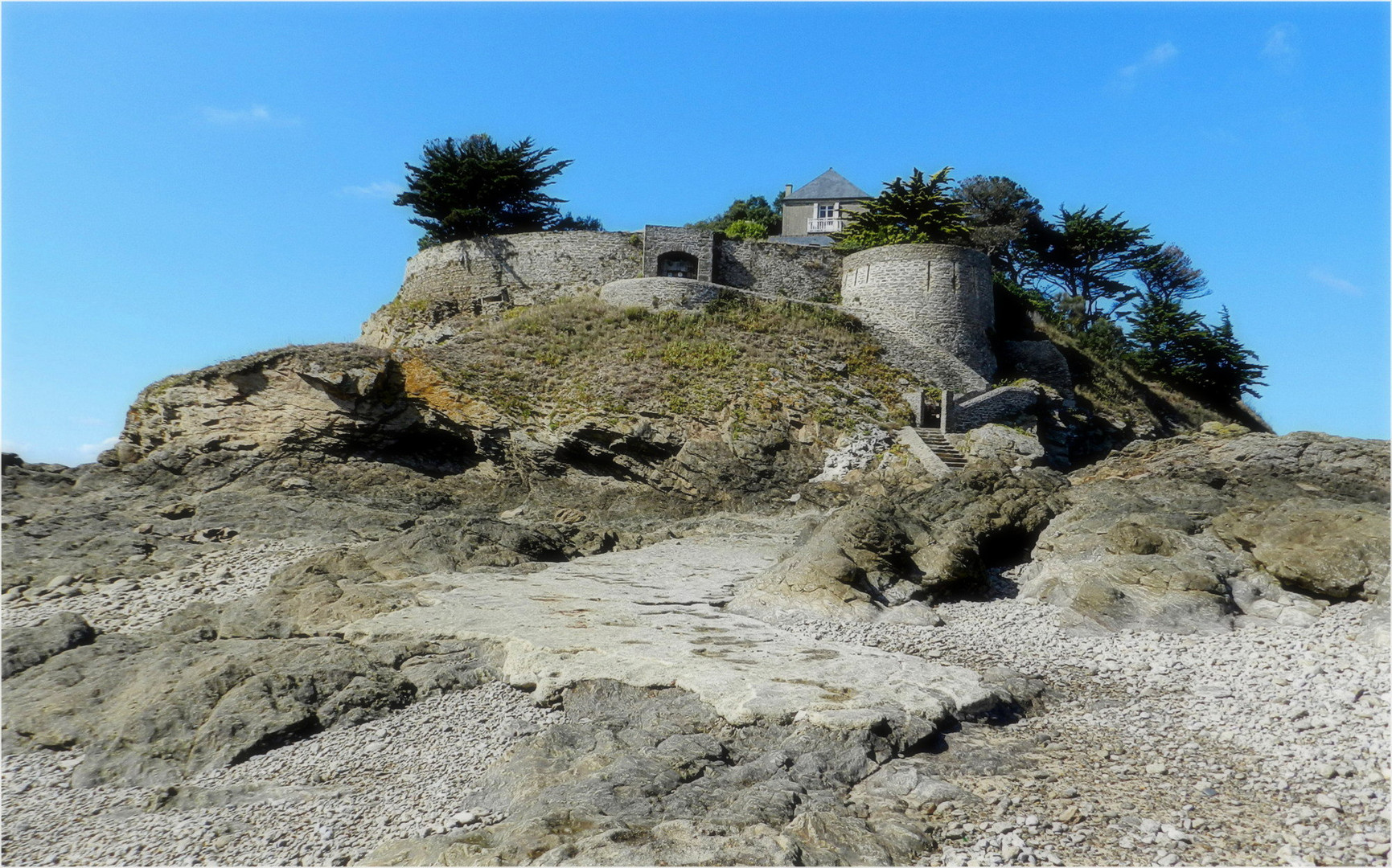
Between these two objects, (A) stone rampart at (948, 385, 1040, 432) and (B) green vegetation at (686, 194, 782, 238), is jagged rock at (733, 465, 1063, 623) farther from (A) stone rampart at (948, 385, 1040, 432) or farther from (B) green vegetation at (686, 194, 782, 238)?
(B) green vegetation at (686, 194, 782, 238)

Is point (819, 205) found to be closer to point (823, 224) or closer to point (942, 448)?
point (823, 224)

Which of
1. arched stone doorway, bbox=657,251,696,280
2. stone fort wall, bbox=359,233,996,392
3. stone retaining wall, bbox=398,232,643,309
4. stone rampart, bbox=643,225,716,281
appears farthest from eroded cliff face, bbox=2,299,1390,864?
arched stone doorway, bbox=657,251,696,280

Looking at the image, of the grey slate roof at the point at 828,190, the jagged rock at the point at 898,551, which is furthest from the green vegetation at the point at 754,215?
the jagged rock at the point at 898,551

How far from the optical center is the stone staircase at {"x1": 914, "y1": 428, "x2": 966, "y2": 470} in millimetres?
22641

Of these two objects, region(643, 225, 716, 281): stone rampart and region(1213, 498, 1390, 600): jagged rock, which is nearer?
region(1213, 498, 1390, 600): jagged rock

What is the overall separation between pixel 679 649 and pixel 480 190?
2609cm

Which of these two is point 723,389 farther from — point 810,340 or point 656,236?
point 656,236

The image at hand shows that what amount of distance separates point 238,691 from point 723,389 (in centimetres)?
1628

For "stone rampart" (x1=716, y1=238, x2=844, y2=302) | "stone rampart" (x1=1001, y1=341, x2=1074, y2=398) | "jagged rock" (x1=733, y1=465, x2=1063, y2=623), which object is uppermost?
"stone rampart" (x1=716, y1=238, x2=844, y2=302)

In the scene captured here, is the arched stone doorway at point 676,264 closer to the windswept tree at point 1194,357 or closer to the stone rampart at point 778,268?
the stone rampart at point 778,268

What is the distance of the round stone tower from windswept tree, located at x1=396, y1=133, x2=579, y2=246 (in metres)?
11.9

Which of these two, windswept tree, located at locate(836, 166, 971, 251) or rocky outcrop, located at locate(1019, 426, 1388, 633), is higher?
windswept tree, located at locate(836, 166, 971, 251)

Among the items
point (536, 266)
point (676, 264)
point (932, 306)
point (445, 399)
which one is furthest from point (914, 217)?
point (445, 399)

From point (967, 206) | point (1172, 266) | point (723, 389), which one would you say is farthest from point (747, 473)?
point (1172, 266)
